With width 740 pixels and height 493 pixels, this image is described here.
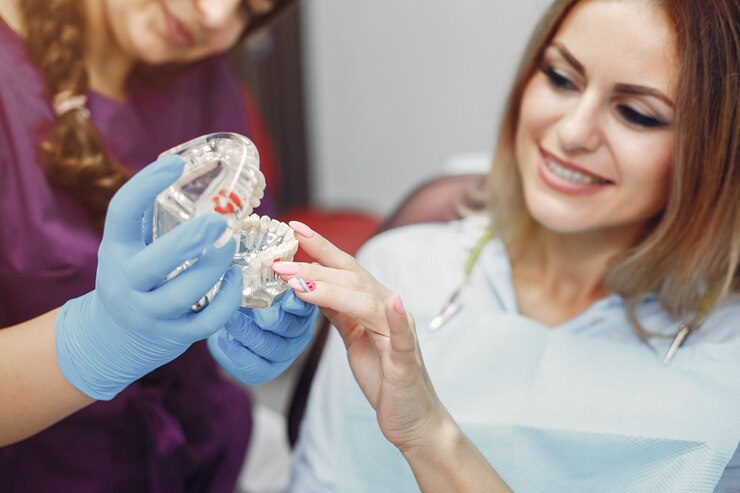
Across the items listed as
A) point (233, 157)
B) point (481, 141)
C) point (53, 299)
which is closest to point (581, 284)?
point (233, 157)

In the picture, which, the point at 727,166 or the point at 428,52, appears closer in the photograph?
the point at 727,166

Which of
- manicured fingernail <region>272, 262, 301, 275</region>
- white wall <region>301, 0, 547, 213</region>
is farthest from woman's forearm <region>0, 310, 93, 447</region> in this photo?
white wall <region>301, 0, 547, 213</region>

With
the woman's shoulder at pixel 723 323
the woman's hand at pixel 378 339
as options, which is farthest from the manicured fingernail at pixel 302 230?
the woman's shoulder at pixel 723 323

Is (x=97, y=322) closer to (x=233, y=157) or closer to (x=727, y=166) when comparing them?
(x=233, y=157)

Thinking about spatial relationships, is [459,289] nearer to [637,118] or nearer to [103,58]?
[637,118]

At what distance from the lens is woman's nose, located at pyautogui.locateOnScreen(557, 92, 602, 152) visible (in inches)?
42.1

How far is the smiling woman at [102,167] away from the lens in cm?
99

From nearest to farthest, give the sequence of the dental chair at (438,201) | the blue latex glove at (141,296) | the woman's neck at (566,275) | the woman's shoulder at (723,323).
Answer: the blue latex glove at (141,296) → the woman's shoulder at (723,323) → the woman's neck at (566,275) → the dental chair at (438,201)

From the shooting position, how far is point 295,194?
3.35 m

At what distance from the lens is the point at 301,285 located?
819 mm

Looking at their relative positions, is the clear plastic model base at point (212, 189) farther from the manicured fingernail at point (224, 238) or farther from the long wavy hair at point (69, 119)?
the long wavy hair at point (69, 119)

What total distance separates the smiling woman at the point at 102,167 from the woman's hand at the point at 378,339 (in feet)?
1.23

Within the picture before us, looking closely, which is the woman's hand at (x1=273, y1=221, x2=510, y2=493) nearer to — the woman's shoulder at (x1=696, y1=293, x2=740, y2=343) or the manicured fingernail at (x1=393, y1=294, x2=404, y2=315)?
the manicured fingernail at (x1=393, y1=294, x2=404, y2=315)

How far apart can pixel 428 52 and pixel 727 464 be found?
2.27m
